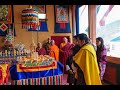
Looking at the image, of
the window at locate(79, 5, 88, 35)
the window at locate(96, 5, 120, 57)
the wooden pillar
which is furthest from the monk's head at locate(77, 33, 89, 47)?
the window at locate(79, 5, 88, 35)

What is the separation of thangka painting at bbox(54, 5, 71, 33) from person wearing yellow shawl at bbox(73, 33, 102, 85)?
2.83 meters

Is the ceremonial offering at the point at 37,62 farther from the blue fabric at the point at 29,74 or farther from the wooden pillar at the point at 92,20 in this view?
the wooden pillar at the point at 92,20

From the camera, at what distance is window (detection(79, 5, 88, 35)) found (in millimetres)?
4500

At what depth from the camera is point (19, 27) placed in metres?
5.01

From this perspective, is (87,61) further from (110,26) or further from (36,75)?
(110,26)

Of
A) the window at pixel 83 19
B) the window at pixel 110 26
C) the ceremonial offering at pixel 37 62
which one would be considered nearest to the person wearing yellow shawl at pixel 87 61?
the ceremonial offering at pixel 37 62

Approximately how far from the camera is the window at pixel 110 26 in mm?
3518

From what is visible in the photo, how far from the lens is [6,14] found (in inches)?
192

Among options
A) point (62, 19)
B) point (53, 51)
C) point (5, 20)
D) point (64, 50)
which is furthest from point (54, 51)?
point (5, 20)

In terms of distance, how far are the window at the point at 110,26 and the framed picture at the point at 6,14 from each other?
215cm

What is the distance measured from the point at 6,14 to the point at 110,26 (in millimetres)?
2533

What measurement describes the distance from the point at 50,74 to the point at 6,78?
592 millimetres

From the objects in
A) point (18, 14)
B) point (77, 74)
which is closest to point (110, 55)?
point (77, 74)
